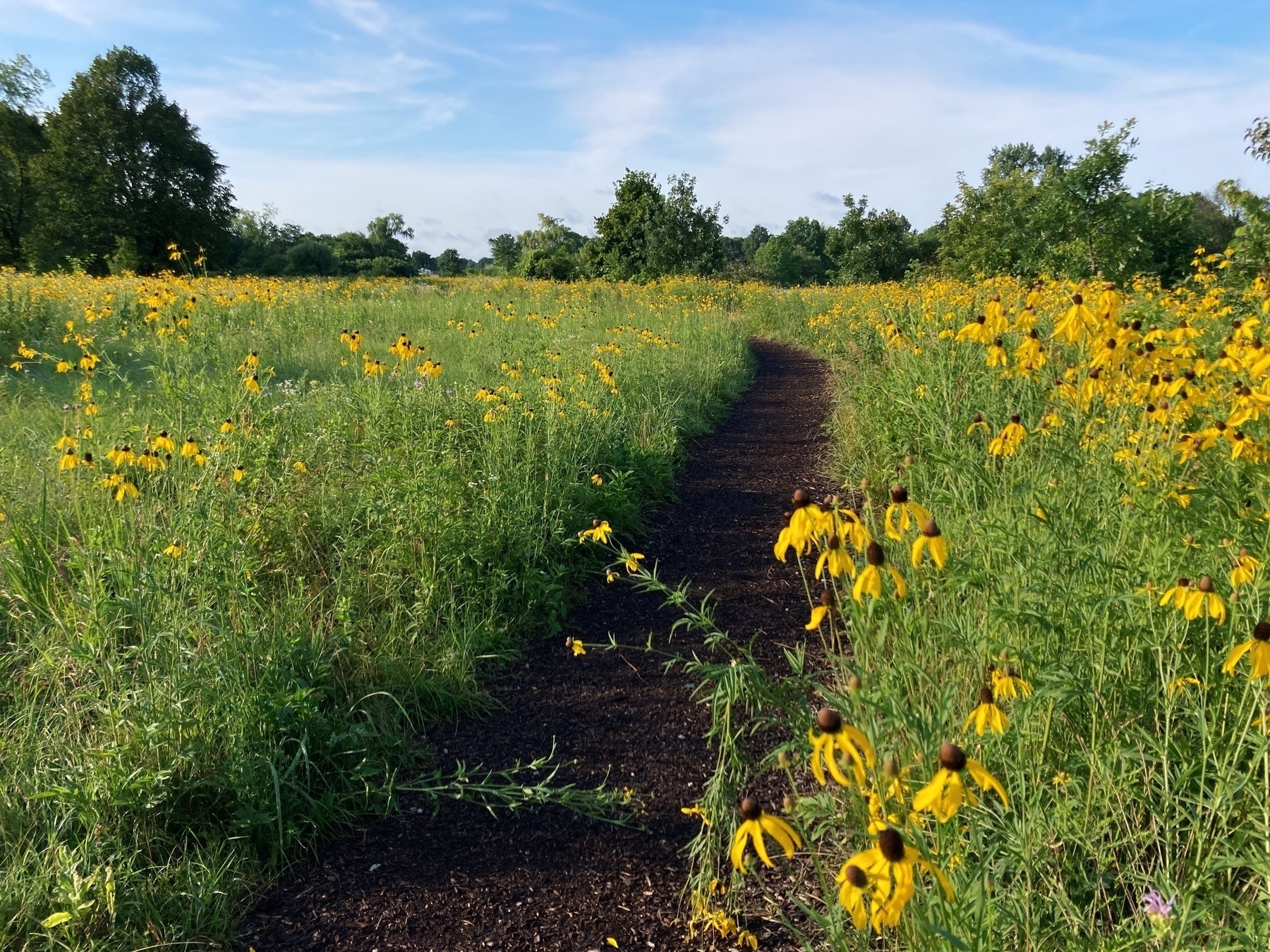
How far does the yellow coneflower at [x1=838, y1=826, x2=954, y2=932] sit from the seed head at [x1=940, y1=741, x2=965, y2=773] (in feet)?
0.38

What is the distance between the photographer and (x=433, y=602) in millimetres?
3246

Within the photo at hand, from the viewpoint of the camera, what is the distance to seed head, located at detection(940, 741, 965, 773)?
98cm

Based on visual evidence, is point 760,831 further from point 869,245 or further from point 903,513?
point 869,245

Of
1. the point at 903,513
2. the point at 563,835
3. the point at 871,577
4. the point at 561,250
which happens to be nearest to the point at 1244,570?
the point at 903,513

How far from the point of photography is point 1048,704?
5.63 ft

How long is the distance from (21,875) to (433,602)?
160 cm

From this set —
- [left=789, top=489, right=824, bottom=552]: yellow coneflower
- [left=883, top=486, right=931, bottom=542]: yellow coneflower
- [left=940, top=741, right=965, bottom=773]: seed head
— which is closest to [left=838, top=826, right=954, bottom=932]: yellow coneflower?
[left=940, top=741, right=965, bottom=773]: seed head

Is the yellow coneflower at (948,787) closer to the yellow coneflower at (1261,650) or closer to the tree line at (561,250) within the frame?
the yellow coneflower at (1261,650)

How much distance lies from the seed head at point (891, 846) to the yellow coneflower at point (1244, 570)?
4.06 feet

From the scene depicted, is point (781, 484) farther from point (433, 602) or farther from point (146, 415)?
point (146, 415)

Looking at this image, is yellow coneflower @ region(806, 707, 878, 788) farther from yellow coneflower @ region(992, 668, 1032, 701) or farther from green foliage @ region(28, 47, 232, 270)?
green foliage @ region(28, 47, 232, 270)

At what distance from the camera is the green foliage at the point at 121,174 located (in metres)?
26.4

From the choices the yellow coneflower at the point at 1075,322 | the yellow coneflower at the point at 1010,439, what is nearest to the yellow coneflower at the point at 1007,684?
the yellow coneflower at the point at 1010,439

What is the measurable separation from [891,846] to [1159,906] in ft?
2.61
